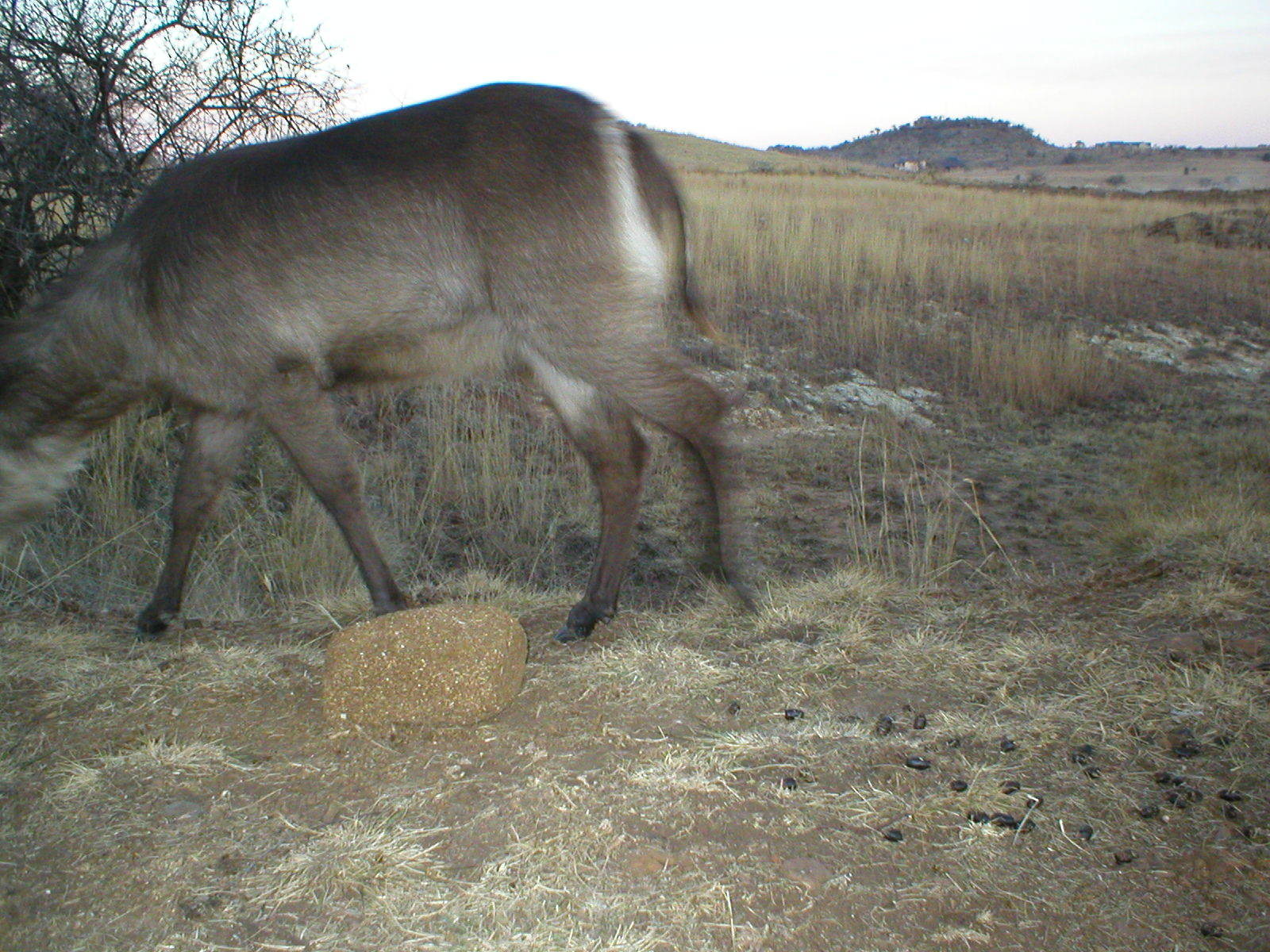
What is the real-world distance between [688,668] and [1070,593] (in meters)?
1.56

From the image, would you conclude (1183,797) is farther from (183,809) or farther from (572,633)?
(183,809)

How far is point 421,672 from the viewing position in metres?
2.57

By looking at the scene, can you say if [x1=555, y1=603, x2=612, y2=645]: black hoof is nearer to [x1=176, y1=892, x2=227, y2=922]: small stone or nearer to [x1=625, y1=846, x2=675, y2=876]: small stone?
[x1=625, y1=846, x2=675, y2=876]: small stone

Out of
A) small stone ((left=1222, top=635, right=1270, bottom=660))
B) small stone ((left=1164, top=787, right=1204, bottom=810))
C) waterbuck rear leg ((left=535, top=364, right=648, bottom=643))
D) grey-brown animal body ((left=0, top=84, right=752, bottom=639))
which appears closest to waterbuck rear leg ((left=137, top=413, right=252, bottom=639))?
grey-brown animal body ((left=0, top=84, right=752, bottom=639))

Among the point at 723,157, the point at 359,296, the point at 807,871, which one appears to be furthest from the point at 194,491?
the point at 723,157

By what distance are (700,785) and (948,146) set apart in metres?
76.1

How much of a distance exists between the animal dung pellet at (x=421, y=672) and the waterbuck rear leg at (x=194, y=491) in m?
0.90

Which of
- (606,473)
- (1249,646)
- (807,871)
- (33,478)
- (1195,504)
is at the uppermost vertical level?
(33,478)

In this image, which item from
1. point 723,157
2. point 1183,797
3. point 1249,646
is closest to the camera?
point 1183,797

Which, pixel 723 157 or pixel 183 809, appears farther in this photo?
pixel 723 157

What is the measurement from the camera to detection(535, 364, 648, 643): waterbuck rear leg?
331 cm

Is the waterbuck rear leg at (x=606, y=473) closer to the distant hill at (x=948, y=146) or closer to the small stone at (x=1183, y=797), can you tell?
the small stone at (x=1183, y=797)

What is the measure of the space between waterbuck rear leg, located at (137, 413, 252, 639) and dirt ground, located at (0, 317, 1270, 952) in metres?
0.14

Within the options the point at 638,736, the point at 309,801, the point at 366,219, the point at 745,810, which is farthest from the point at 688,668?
the point at 366,219
